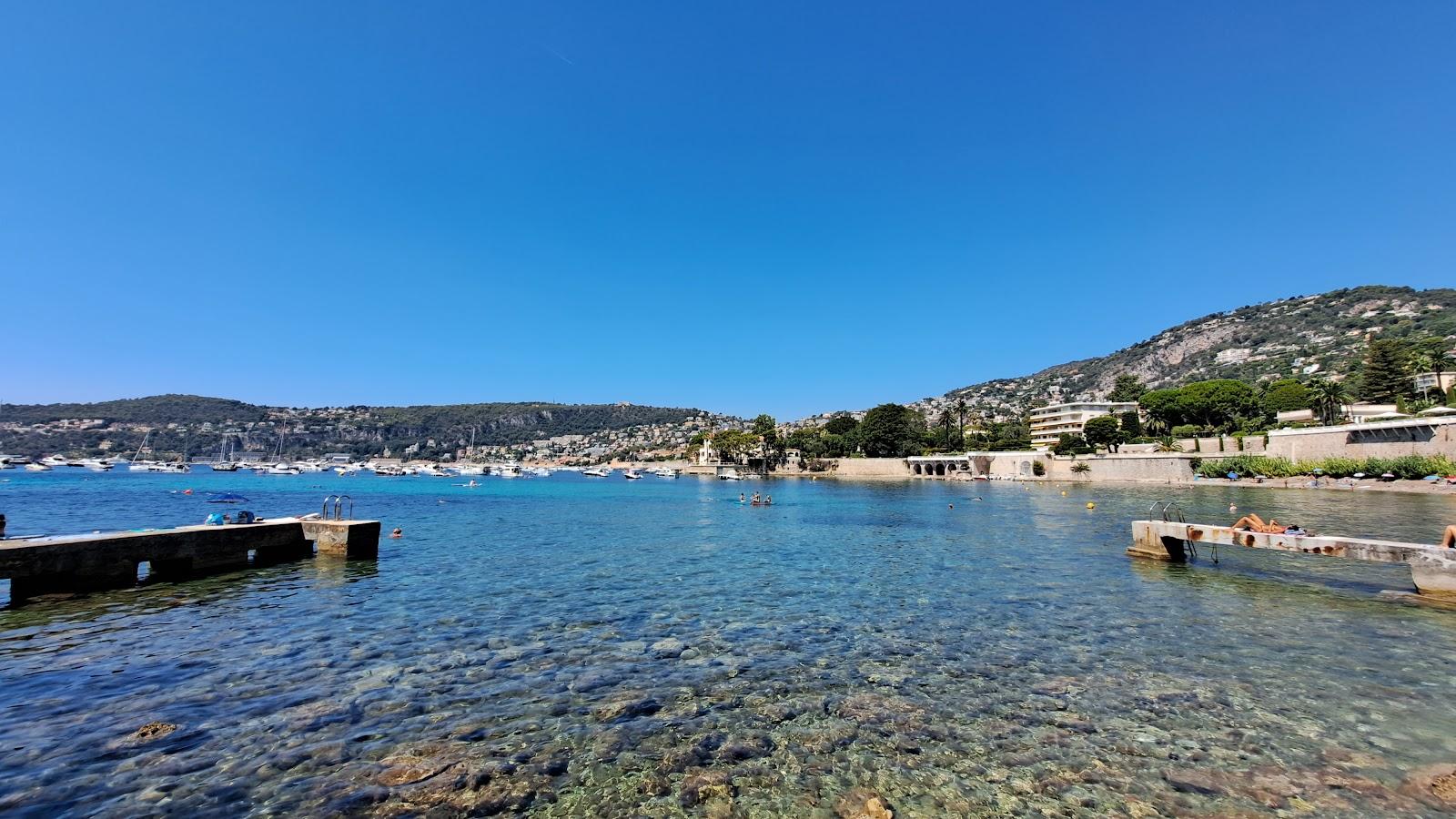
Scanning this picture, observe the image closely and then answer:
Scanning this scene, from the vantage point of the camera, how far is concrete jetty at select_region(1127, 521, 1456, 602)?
15852 mm

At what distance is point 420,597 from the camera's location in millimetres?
16781

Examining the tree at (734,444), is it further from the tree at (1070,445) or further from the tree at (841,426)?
the tree at (1070,445)

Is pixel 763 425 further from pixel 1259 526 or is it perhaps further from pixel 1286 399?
pixel 1259 526

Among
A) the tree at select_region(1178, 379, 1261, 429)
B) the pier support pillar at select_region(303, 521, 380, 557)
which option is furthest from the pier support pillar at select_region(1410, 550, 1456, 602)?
the tree at select_region(1178, 379, 1261, 429)

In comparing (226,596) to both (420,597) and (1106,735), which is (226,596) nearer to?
(420,597)

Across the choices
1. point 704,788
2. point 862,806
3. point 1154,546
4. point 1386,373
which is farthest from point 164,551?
point 1386,373

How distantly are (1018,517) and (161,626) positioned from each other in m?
45.3

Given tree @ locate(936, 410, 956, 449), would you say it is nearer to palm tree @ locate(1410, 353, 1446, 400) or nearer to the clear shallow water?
palm tree @ locate(1410, 353, 1446, 400)

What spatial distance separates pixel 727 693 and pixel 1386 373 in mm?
130784

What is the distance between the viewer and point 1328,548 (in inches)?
701

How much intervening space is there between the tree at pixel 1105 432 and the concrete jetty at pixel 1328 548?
109 metres

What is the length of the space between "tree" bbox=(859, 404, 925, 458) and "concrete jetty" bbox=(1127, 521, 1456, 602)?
125 m

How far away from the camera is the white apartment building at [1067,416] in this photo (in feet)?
481

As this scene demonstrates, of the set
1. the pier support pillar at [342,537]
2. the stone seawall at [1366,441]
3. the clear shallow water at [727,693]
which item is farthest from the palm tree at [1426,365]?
the pier support pillar at [342,537]
